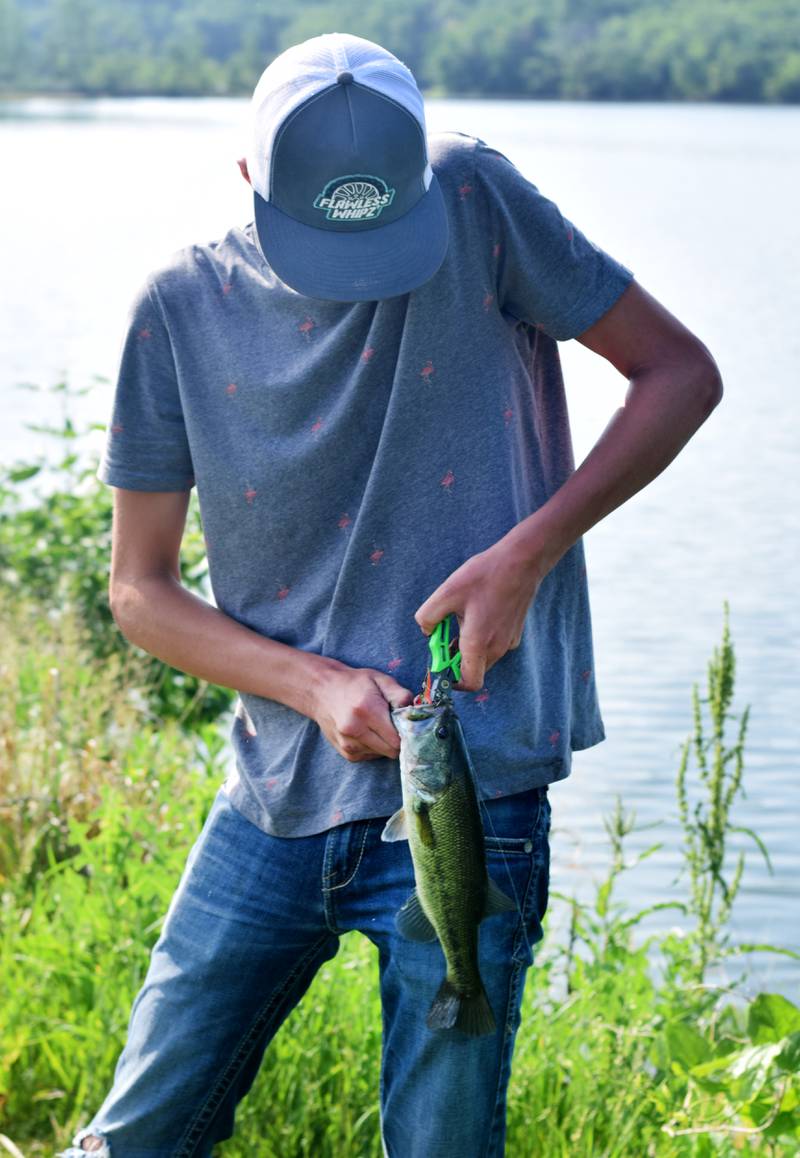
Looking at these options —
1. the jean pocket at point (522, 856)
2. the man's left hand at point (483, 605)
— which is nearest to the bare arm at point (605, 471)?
the man's left hand at point (483, 605)

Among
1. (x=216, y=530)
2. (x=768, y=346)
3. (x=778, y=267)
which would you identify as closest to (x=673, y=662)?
(x=216, y=530)

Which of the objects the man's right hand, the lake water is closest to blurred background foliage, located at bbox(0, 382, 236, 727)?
the lake water

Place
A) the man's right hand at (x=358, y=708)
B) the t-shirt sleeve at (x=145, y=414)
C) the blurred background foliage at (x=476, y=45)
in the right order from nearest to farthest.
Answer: the man's right hand at (x=358, y=708) → the t-shirt sleeve at (x=145, y=414) → the blurred background foliage at (x=476, y=45)

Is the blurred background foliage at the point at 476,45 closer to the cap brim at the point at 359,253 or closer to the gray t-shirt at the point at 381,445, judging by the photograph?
the gray t-shirt at the point at 381,445

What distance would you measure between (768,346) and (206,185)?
612 inches

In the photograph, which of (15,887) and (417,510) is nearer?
(417,510)

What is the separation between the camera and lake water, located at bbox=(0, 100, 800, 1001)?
263 inches

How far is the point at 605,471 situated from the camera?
94.4 inches

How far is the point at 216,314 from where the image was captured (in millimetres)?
2543

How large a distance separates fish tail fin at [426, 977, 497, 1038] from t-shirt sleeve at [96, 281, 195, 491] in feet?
3.16

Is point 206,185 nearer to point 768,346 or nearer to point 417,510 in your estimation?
point 768,346

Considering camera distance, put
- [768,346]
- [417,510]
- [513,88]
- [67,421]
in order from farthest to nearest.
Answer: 1. [513,88]
2. [768,346]
3. [67,421]
4. [417,510]

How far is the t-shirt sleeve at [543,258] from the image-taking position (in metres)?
2.42

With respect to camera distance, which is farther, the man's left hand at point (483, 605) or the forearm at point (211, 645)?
the forearm at point (211, 645)
